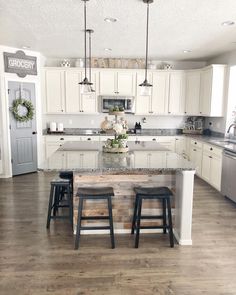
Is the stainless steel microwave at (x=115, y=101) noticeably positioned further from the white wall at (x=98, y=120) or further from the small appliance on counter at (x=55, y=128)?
the small appliance on counter at (x=55, y=128)

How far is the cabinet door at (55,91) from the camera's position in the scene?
6312mm

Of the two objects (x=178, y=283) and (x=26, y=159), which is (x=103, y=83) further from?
(x=178, y=283)

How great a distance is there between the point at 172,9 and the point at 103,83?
338 cm

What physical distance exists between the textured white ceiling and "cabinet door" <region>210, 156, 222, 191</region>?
2122 millimetres

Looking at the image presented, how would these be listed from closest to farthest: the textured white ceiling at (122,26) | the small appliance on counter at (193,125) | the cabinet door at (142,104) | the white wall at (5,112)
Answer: the textured white ceiling at (122,26), the white wall at (5,112), the cabinet door at (142,104), the small appliance on counter at (193,125)

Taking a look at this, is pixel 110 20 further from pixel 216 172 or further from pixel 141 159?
pixel 216 172

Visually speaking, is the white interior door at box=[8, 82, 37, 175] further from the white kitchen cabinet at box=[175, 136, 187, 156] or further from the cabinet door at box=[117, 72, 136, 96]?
the white kitchen cabinet at box=[175, 136, 187, 156]

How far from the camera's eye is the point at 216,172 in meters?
4.87

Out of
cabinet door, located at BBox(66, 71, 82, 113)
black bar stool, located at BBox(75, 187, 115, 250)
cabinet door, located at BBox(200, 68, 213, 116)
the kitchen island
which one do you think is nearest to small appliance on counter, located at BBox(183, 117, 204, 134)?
cabinet door, located at BBox(200, 68, 213, 116)

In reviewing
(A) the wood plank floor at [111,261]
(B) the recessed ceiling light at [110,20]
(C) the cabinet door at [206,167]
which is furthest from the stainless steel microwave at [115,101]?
(A) the wood plank floor at [111,261]

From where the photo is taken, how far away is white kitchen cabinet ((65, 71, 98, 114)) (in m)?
6.35

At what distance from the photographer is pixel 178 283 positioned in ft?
7.75

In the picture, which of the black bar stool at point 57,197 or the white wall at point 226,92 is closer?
the black bar stool at point 57,197

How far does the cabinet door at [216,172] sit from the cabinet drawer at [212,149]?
0.09 meters
